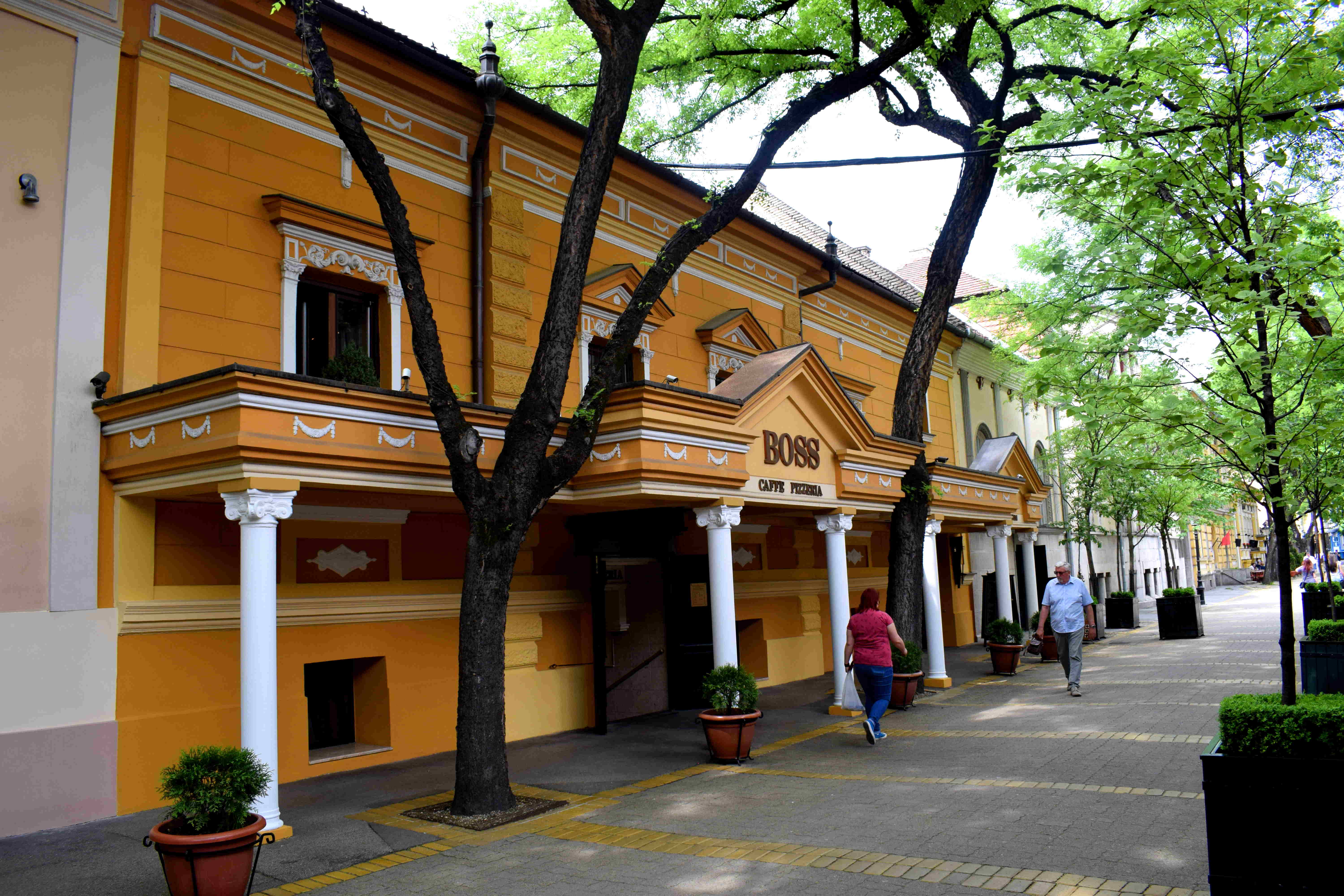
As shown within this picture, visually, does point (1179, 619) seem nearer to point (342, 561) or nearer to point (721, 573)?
point (721, 573)

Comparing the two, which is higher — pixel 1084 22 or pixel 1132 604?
pixel 1084 22

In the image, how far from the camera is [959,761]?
915cm

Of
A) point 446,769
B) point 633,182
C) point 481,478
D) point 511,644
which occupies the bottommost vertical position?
point 446,769

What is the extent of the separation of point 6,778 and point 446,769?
3.85 metres

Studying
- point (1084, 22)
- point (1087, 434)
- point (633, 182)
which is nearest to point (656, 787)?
point (633, 182)

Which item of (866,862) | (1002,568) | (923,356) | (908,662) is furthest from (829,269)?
(866,862)

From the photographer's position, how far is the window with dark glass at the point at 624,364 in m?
13.3

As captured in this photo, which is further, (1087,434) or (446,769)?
(1087,434)

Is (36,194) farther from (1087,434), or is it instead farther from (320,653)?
(1087,434)

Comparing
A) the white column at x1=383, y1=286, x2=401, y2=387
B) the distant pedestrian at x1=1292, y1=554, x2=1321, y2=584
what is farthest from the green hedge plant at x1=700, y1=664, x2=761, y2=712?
the distant pedestrian at x1=1292, y1=554, x2=1321, y2=584

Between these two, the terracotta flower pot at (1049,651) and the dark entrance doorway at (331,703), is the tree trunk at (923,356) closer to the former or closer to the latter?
the terracotta flower pot at (1049,651)

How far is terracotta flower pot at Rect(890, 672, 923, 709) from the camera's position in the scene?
12.7 m

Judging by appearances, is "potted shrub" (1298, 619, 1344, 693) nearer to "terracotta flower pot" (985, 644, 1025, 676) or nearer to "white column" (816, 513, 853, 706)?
"white column" (816, 513, 853, 706)

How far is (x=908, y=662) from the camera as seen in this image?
12914 millimetres
